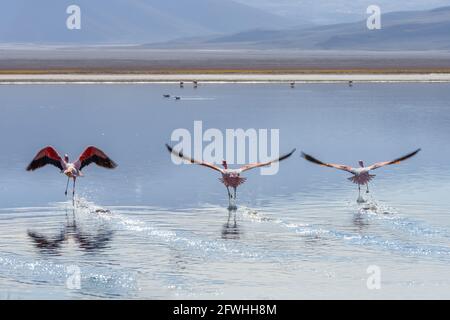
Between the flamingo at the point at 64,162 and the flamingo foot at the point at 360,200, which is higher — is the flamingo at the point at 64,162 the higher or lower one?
the higher one

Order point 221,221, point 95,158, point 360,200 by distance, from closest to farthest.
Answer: point 221,221
point 360,200
point 95,158

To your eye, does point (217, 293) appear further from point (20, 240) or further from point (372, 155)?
point (372, 155)

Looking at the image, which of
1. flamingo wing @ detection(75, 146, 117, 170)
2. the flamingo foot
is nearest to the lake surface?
the flamingo foot

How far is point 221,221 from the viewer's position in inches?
1232

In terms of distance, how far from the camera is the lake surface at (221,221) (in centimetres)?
2391

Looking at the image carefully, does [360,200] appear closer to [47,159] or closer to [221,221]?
[221,221]

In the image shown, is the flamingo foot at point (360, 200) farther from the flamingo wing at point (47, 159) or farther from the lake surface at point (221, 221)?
the flamingo wing at point (47, 159)

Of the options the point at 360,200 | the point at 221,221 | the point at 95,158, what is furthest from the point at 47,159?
the point at 360,200

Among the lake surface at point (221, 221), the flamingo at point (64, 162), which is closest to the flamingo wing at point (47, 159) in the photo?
the flamingo at point (64, 162)

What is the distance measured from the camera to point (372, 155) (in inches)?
1847

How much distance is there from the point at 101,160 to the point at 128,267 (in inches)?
387

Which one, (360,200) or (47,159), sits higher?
(47,159)

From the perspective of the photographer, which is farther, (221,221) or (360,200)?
(360,200)
